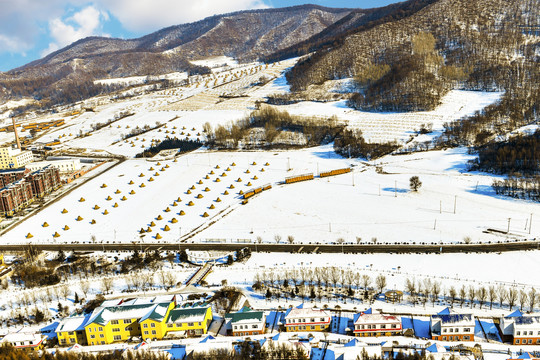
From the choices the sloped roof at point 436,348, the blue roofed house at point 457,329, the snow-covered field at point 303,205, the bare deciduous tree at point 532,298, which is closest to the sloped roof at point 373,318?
the blue roofed house at point 457,329

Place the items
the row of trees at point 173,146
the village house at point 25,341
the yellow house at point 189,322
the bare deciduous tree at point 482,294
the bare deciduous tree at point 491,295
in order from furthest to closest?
the row of trees at point 173,146 < the bare deciduous tree at point 482,294 < the bare deciduous tree at point 491,295 < the yellow house at point 189,322 < the village house at point 25,341

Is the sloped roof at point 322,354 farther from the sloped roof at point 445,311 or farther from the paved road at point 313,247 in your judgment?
the paved road at point 313,247

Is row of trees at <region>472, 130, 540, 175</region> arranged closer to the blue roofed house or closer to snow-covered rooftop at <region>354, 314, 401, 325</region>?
the blue roofed house

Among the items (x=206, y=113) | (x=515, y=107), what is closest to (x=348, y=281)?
(x=515, y=107)

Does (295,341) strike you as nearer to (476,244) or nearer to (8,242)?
(476,244)

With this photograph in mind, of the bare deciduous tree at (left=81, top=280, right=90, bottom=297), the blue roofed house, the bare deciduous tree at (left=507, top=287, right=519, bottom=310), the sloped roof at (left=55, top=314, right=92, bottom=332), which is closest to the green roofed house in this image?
the sloped roof at (left=55, top=314, right=92, bottom=332)

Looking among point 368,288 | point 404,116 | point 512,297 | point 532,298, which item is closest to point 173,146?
point 404,116
